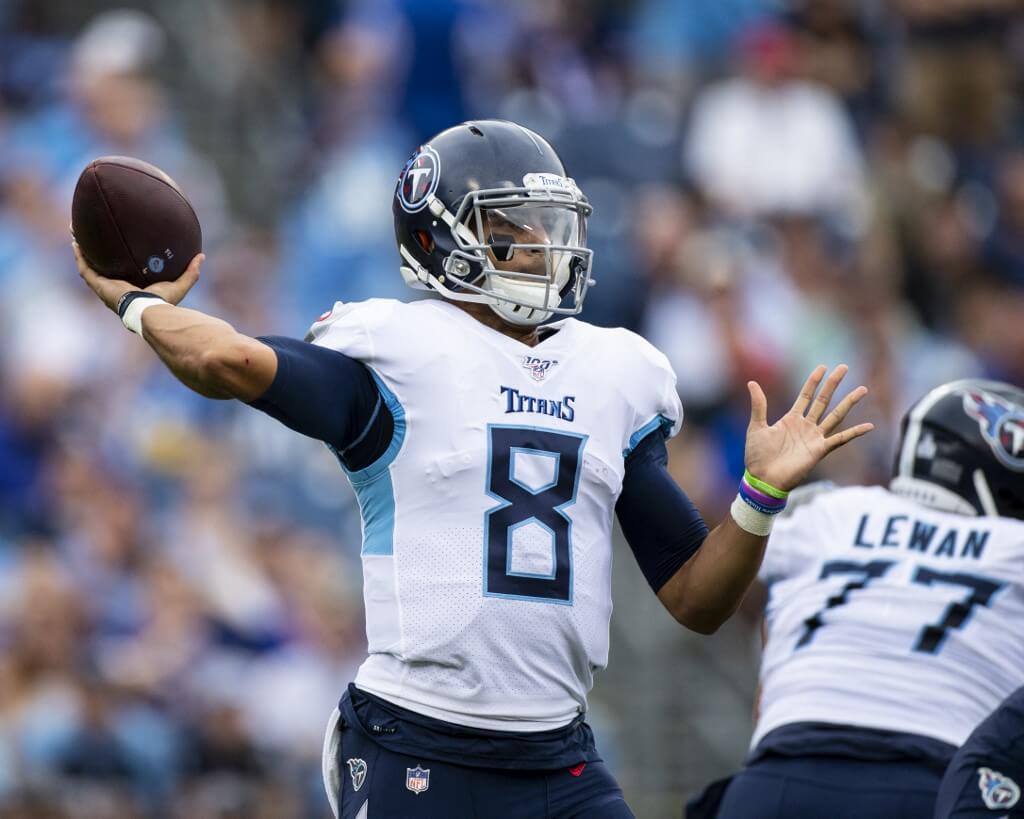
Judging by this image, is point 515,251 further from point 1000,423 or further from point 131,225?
point 1000,423

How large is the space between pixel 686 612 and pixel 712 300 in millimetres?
5231

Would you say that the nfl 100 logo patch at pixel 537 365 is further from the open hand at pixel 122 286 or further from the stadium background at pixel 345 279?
the stadium background at pixel 345 279

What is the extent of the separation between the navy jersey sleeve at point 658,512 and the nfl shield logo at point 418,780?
0.85 metres

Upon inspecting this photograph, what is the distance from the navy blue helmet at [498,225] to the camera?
4648 mm

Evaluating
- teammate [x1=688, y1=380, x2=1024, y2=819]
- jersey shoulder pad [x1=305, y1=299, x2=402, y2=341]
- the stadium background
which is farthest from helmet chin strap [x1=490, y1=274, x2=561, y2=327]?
the stadium background

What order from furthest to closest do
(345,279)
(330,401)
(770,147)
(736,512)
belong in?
(770,147), (345,279), (736,512), (330,401)

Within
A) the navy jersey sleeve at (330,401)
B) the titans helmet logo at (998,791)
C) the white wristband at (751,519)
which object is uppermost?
the navy jersey sleeve at (330,401)

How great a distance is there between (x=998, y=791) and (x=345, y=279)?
6557 millimetres

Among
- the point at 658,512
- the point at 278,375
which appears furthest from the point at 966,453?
the point at 278,375

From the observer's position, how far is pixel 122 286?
4.53m

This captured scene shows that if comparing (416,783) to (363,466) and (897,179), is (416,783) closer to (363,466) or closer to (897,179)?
(363,466)

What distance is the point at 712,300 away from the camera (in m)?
9.81

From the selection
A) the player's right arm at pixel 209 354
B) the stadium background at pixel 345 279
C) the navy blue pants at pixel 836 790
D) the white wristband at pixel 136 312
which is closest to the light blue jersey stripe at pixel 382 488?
the player's right arm at pixel 209 354

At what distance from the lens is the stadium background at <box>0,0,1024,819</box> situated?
8609 mm
